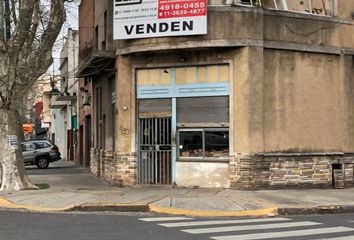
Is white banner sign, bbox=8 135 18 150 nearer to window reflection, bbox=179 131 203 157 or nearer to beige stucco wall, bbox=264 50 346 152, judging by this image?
Result: window reflection, bbox=179 131 203 157

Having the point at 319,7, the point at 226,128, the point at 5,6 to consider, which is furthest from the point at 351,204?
the point at 5,6

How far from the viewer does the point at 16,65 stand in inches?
672

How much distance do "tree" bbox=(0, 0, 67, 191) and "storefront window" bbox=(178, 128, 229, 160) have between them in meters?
4.84

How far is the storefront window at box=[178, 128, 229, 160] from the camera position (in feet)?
56.6

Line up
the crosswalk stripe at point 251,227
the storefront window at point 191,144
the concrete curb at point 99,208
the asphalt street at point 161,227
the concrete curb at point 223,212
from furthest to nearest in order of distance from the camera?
the storefront window at point 191,144 → the concrete curb at point 99,208 → the concrete curb at point 223,212 → the crosswalk stripe at point 251,227 → the asphalt street at point 161,227

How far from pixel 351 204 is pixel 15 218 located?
7.93 meters

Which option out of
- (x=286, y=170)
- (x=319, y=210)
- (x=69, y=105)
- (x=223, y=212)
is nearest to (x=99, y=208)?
(x=223, y=212)

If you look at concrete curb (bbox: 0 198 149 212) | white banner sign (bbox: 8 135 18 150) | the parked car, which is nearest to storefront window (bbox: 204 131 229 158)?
concrete curb (bbox: 0 198 149 212)

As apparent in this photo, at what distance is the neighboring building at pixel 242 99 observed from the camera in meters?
Result: 16.9

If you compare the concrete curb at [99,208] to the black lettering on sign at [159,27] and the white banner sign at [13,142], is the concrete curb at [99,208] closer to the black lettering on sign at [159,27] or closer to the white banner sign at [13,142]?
the white banner sign at [13,142]

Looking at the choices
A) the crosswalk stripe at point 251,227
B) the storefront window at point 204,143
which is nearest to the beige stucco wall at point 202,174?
the storefront window at point 204,143

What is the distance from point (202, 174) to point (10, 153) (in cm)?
586

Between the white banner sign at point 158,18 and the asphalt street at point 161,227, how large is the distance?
6.33 m

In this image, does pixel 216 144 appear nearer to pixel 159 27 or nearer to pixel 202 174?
pixel 202 174
